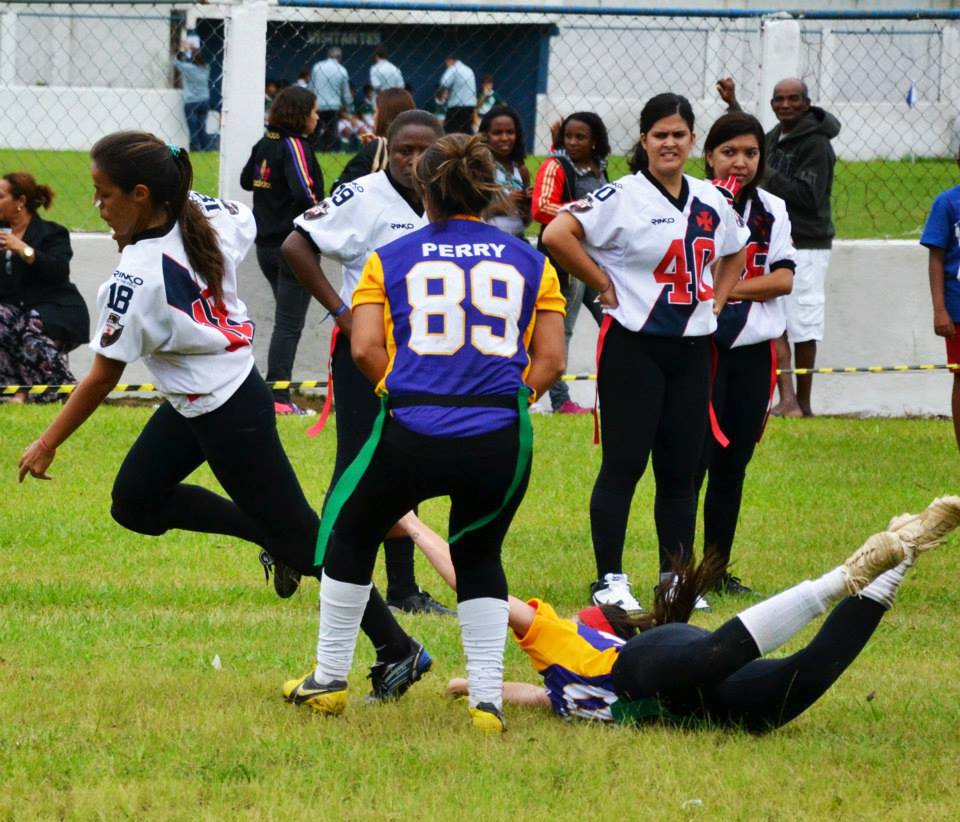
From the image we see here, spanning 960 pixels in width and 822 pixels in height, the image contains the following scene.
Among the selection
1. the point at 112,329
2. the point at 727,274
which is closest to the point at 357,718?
the point at 112,329

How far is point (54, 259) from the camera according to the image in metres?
11.2

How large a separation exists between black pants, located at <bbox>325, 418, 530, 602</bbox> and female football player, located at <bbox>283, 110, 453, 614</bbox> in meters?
1.38

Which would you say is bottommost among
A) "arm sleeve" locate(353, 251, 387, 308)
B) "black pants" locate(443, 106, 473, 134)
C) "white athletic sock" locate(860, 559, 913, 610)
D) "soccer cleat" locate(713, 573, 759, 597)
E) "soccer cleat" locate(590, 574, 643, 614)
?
"soccer cleat" locate(713, 573, 759, 597)

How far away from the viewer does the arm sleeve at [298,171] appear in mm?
11023

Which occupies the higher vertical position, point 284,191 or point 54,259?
point 284,191

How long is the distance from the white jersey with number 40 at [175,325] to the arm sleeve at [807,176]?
6762 mm

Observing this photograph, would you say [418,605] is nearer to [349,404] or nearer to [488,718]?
[349,404]

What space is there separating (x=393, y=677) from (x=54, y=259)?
6.72 m

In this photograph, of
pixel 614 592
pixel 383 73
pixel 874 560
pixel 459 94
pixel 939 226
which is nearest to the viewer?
pixel 874 560

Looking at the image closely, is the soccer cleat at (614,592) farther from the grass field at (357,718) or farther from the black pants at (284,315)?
the black pants at (284,315)

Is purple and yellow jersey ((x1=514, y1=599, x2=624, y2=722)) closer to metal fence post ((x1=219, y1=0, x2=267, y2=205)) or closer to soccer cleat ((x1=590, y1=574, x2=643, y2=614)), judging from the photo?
soccer cleat ((x1=590, y1=574, x2=643, y2=614))

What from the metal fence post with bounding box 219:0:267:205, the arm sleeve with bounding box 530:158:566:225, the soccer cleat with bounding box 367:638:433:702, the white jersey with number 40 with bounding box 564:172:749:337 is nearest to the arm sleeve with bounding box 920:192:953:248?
the arm sleeve with bounding box 530:158:566:225

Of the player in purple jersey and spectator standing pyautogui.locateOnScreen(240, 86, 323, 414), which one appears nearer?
the player in purple jersey

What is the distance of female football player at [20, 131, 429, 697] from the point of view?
5.13m
